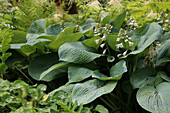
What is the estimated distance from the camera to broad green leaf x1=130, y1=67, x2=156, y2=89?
963 millimetres

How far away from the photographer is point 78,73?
1041 mm

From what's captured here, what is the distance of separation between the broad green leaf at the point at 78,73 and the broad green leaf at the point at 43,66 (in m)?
0.17

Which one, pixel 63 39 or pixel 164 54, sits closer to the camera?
pixel 164 54

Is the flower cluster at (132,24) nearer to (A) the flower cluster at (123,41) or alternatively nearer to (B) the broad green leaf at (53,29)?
(A) the flower cluster at (123,41)

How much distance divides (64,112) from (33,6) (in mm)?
1537

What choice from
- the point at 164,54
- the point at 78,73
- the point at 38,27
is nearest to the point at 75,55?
the point at 78,73

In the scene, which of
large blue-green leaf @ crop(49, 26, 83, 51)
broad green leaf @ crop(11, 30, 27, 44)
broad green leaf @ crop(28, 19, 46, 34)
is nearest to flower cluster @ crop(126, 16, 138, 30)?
large blue-green leaf @ crop(49, 26, 83, 51)

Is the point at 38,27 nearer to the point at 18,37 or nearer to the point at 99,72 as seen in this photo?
the point at 18,37

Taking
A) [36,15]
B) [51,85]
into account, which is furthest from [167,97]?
[36,15]

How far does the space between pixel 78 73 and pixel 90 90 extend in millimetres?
162

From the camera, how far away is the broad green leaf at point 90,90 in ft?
2.79

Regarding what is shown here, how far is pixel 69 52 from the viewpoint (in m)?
1.08

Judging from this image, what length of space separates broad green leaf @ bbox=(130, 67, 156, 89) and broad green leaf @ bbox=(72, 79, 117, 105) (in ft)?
0.47

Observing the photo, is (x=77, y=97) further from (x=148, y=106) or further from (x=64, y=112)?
(x=148, y=106)
